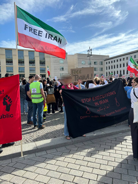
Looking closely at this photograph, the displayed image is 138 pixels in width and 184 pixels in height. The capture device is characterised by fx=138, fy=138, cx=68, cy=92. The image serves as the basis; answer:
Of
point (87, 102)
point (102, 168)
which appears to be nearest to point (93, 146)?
point (102, 168)

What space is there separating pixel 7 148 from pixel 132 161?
3.11m

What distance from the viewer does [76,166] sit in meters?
2.93

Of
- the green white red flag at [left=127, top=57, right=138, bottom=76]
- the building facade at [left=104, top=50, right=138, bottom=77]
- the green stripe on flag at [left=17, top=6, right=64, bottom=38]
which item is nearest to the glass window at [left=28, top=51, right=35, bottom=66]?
the building facade at [left=104, top=50, right=138, bottom=77]

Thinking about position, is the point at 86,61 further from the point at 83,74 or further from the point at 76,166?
the point at 76,166

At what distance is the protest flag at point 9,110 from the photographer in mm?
3250

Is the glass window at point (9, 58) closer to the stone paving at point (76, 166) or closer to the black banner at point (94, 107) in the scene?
the black banner at point (94, 107)

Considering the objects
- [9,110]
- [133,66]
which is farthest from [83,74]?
[133,66]

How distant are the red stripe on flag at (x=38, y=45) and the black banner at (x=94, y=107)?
5.43 ft

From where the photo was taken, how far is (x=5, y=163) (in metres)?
3.14

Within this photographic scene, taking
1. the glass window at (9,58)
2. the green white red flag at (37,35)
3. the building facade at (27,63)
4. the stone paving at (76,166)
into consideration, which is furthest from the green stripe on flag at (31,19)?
the glass window at (9,58)

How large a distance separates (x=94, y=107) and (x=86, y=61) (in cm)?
7723

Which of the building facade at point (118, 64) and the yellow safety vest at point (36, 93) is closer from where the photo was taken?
the yellow safety vest at point (36, 93)

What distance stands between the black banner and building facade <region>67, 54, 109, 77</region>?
67.7 metres

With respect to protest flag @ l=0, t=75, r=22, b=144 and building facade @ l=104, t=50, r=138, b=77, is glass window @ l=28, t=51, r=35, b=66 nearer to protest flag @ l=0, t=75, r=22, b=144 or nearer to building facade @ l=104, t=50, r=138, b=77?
building facade @ l=104, t=50, r=138, b=77
